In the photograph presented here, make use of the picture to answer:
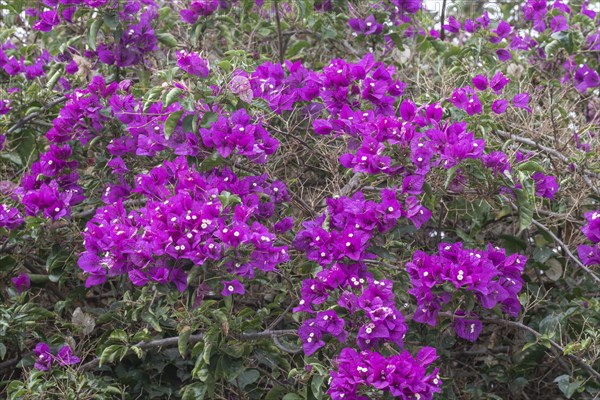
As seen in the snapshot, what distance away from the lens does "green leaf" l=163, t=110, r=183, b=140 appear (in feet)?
6.67

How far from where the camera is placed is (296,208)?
2398mm

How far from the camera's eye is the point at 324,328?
1.89 m

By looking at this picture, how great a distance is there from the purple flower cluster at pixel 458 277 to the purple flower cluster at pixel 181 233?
309 millimetres

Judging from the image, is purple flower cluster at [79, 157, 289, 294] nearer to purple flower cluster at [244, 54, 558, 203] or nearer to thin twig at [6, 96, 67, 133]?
purple flower cluster at [244, 54, 558, 203]

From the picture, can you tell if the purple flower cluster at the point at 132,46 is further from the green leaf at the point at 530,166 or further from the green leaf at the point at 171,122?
the green leaf at the point at 530,166

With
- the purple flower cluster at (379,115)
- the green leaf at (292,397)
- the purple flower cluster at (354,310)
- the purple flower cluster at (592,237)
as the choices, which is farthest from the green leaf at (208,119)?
the purple flower cluster at (592,237)

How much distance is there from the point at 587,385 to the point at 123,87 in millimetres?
1442

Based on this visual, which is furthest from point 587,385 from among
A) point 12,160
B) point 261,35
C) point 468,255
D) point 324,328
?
point 12,160

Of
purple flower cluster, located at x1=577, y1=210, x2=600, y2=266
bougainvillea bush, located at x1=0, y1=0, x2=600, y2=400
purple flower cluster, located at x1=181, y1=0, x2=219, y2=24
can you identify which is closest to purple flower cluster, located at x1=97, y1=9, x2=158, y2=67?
bougainvillea bush, located at x1=0, y1=0, x2=600, y2=400

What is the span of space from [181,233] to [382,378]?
0.51m

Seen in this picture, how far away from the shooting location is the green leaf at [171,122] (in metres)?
2.03

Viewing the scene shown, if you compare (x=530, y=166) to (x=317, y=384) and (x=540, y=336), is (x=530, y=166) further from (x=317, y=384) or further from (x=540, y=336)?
(x=317, y=384)

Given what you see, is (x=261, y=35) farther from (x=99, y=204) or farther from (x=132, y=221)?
(x=132, y=221)

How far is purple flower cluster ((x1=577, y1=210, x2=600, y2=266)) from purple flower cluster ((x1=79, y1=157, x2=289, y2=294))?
0.76 meters
